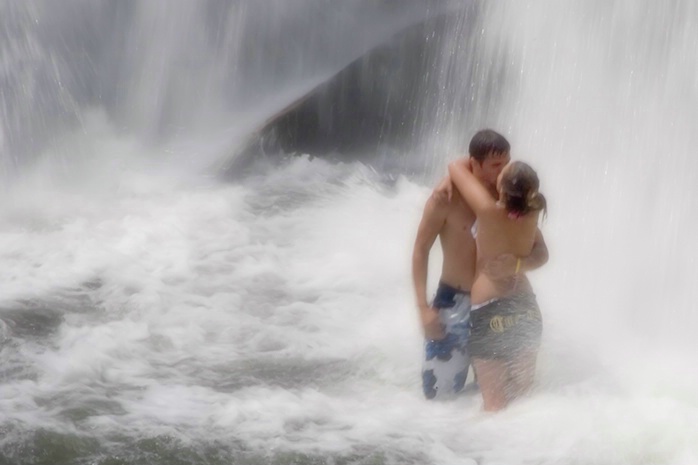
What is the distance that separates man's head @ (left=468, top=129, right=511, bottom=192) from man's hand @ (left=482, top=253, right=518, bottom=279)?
323 mm

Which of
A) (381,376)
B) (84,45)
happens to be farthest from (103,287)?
(84,45)

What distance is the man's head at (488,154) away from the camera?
443 centimetres

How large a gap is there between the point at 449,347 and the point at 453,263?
39cm

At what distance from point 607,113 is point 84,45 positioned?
21.0 ft

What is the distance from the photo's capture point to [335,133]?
1108 centimetres

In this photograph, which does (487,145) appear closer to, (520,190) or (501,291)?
(520,190)

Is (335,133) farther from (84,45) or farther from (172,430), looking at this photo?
(172,430)

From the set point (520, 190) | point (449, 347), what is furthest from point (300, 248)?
point (520, 190)

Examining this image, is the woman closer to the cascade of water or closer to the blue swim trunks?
the blue swim trunks

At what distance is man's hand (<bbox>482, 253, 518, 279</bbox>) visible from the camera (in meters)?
4.50

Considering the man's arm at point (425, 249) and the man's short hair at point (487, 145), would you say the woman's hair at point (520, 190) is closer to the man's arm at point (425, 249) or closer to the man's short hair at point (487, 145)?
the man's short hair at point (487, 145)

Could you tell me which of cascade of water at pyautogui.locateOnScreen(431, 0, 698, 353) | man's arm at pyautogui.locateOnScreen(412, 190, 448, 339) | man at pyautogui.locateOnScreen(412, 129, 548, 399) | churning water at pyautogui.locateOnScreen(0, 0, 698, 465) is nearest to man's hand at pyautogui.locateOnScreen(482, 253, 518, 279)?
man at pyautogui.locateOnScreen(412, 129, 548, 399)

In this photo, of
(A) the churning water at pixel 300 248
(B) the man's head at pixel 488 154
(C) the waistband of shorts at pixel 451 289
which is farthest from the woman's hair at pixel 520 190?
(A) the churning water at pixel 300 248

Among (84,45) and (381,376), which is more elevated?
(84,45)
